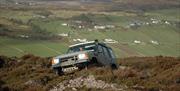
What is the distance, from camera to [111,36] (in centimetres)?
9356

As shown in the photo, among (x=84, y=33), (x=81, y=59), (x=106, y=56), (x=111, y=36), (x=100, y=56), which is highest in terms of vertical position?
(x=81, y=59)

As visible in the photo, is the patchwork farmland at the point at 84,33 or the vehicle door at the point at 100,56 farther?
the patchwork farmland at the point at 84,33

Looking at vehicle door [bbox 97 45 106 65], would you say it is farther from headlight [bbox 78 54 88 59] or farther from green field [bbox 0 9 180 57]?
green field [bbox 0 9 180 57]

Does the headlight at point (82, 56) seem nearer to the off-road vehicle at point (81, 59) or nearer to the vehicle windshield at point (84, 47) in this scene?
the off-road vehicle at point (81, 59)

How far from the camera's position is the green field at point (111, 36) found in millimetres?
66856

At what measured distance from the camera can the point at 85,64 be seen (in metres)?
18.2

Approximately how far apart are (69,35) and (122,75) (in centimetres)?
7466

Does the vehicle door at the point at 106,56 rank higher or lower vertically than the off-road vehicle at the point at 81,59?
lower

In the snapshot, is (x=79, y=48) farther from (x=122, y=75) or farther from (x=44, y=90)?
(x=44, y=90)

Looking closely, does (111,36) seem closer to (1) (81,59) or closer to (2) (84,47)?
(2) (84,47)

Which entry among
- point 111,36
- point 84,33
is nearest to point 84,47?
point 111,36

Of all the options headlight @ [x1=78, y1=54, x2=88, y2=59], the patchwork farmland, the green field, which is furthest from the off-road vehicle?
the patchwork farmland

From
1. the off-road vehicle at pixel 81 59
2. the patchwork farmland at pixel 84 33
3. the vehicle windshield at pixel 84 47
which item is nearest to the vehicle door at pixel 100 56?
the off-road vehicle at pixel 81 59

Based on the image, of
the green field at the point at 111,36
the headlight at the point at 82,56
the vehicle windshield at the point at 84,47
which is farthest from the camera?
the green field at the point at 111,36
